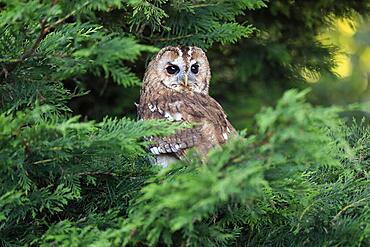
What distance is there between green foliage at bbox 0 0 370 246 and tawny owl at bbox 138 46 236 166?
0.40 meters

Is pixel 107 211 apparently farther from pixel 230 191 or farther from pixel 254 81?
pixel 254 81

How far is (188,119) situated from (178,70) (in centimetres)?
56

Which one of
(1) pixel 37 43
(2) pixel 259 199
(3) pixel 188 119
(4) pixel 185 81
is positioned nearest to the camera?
(1) pixel 37 43

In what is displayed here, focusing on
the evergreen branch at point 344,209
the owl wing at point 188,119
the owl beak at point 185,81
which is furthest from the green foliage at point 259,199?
the owl beak at point 185,81

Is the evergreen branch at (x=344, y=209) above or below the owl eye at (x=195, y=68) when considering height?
below

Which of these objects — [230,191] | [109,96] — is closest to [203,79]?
[109,96]

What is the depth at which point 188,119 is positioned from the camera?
141 inches

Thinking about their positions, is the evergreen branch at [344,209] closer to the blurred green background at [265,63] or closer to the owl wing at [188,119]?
the owl wing at [188,119]

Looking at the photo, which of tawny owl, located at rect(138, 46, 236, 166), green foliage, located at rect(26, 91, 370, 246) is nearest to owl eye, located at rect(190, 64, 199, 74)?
tawny owl, located at rect(138, 46, 236, 166)

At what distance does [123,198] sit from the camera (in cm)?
273

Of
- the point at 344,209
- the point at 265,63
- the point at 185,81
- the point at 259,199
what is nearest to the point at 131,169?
the point at 259,199

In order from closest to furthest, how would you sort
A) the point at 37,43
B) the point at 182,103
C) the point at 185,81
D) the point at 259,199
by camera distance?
the point at 37,43, the point at 259,199, the point at 182,103, the point at 185,81

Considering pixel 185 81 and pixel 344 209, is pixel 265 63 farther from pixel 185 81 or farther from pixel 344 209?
pixel 344 209

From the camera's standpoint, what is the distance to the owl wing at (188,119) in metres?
3.42
